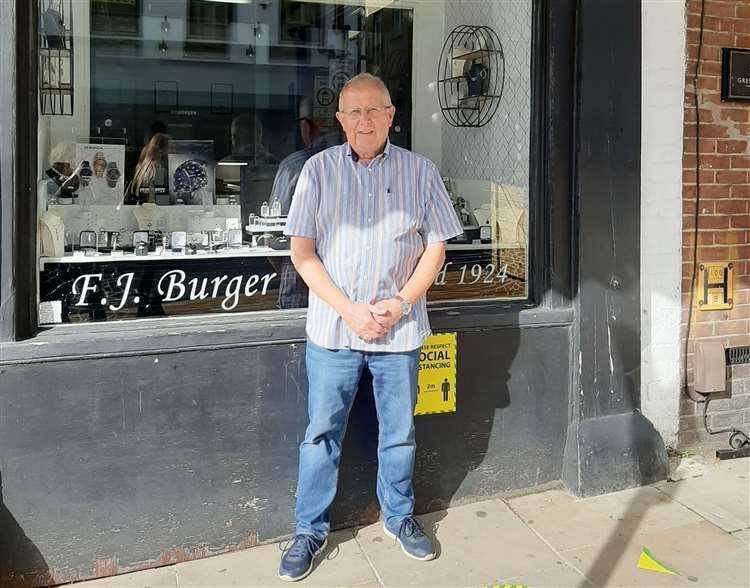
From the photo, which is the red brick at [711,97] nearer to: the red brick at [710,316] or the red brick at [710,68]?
the red brick at [710,68]

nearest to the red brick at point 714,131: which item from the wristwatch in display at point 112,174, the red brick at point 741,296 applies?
the red brick at point 741,296

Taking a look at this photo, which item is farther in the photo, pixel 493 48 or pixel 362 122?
pixel 493 48

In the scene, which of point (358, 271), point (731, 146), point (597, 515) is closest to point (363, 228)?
point (358, 271)

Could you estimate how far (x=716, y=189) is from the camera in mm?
3967

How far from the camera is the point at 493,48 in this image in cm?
411

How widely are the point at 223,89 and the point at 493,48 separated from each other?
1.66m

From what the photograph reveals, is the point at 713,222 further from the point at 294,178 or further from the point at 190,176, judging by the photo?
the point at 190,176

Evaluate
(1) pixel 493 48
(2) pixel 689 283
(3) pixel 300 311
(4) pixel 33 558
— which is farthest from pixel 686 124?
(4) pixel 33 558

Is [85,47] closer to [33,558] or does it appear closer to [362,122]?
[362,122]

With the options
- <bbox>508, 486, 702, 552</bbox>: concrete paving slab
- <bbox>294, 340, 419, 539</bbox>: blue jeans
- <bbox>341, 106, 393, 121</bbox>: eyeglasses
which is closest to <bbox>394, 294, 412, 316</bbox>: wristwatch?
<bbox>294, 340, 419, 539</bbox>: blue jeans

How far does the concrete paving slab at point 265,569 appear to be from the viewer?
9.52 feet

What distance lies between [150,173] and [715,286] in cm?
299

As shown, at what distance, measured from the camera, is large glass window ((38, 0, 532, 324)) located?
328cm

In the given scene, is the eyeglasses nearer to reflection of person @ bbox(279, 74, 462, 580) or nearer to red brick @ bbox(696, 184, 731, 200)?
reflection of person @ bbox(279, 74, 462, 580)
